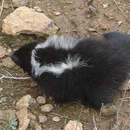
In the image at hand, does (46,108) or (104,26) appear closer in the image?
(46,108)

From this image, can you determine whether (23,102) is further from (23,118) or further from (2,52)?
(2,52)

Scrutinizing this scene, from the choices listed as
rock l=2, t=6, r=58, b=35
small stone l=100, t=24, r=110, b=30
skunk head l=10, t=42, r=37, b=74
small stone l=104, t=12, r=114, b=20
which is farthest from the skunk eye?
small stone l=104, t=12, r=114, b=20

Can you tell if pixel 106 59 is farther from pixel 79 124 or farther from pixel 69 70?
pixel 79 124

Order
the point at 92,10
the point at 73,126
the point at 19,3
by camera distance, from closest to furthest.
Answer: the point at 73,126 → the point at 92,10 → the point at 19,3

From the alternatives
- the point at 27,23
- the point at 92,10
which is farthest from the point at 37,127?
the point at 92,10

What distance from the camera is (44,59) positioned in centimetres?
376

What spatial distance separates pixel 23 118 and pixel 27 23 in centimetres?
170

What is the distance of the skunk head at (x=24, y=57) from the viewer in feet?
13.3

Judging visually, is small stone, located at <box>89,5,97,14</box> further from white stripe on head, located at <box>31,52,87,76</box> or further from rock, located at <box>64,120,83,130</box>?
rock, located at <box>64,120,83,130</box>

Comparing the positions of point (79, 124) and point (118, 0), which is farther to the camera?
point (118, 0)

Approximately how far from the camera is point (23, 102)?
151 inches

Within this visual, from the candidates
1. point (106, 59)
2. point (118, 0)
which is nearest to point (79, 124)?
point (106, 59)

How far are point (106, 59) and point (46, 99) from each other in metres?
0.98

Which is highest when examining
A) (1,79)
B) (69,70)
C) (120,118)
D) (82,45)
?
(82,45)
